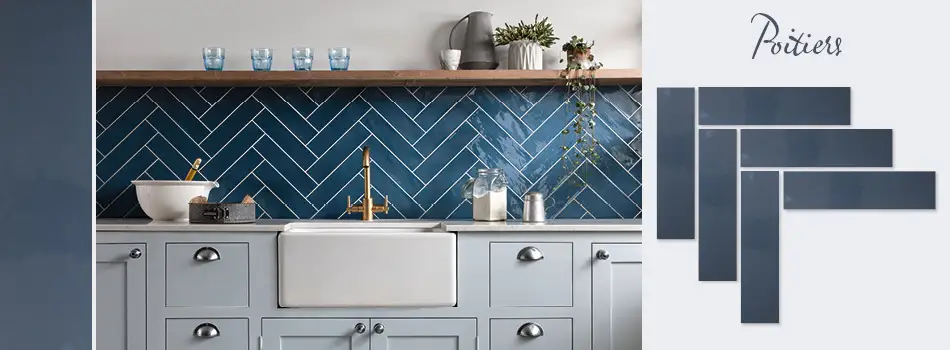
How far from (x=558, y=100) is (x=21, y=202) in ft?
7.39

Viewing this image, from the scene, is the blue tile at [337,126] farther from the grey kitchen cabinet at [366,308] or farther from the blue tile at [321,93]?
the grey kitchen cabinet at [366,308]

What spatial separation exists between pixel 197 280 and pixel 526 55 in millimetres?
1612

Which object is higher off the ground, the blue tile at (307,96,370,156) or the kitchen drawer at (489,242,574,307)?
the blue tile at (307,96,370,156)

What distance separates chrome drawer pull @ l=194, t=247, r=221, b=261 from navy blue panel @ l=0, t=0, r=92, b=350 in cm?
111

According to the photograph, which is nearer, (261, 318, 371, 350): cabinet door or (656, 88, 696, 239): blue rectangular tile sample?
(656, 88, 696, 239): blue rectangular tile sample

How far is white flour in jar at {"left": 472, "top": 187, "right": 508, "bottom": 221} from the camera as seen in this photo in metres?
2.96

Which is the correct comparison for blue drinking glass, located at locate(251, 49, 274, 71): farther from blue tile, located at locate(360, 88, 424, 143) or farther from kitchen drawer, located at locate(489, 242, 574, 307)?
kitchen drawer, located at locate(489, 242, 574, 307)

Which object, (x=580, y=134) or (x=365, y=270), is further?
(x=580, y=134)

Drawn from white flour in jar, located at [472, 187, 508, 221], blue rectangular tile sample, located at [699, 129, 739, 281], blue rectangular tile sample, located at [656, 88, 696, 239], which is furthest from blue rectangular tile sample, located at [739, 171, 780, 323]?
white flour in jar, located at [472, 187, 508, 221]

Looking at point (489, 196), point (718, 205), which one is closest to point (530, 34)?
point (489, 196)

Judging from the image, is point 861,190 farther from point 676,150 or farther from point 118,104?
point 118,104

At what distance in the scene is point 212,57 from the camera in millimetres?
3084

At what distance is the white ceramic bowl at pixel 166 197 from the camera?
294 cm

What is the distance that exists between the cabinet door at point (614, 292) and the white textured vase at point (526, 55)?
855 millimetres
